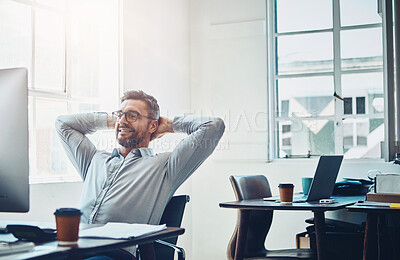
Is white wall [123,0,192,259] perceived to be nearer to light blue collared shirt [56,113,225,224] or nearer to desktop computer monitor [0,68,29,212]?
light blue collared shirt [56,113,225,224]

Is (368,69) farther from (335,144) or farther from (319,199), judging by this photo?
(319,199)

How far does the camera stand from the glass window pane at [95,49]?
11.8 feet

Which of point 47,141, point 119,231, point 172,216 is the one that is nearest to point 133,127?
point 172,216

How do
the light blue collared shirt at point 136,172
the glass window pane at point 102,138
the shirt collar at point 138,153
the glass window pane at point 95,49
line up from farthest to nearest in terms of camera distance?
the glass window pane at point 102,138
the glass window pane at point 95,49
the shirt collar at point 138,153
the light blue collared shirt at point 136,172

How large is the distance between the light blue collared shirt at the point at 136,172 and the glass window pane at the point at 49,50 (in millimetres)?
506

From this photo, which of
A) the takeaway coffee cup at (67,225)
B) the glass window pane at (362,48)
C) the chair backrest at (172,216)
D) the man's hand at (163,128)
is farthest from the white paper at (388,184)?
the glass window pane at (362,48)

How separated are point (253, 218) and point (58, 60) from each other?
166cm

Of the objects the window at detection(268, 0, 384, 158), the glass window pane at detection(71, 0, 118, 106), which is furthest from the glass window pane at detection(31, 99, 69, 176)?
the window at detection(268, 0, 384, 158)

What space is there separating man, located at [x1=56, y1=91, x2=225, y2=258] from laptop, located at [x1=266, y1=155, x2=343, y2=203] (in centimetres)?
58

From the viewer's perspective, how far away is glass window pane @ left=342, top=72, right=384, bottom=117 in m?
4.50

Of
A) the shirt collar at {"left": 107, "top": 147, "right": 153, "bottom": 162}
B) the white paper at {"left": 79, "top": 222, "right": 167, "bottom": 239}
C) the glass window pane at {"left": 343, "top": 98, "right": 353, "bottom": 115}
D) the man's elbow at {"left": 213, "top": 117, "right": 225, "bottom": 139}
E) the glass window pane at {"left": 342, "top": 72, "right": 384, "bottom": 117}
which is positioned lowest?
the white paper at {"left": 79, "top": 222, "right": 167, "bottom": 239}

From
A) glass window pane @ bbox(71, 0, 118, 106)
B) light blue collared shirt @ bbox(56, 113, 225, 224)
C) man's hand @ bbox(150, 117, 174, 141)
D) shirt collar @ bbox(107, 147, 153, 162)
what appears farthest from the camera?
glass window pane @ bbox(71, 0, 118, 106)

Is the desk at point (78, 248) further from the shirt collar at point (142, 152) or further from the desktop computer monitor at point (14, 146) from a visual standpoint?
the shirt collar at point (142, 152)

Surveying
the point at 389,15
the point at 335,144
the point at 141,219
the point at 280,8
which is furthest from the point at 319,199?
the point at 280,8
